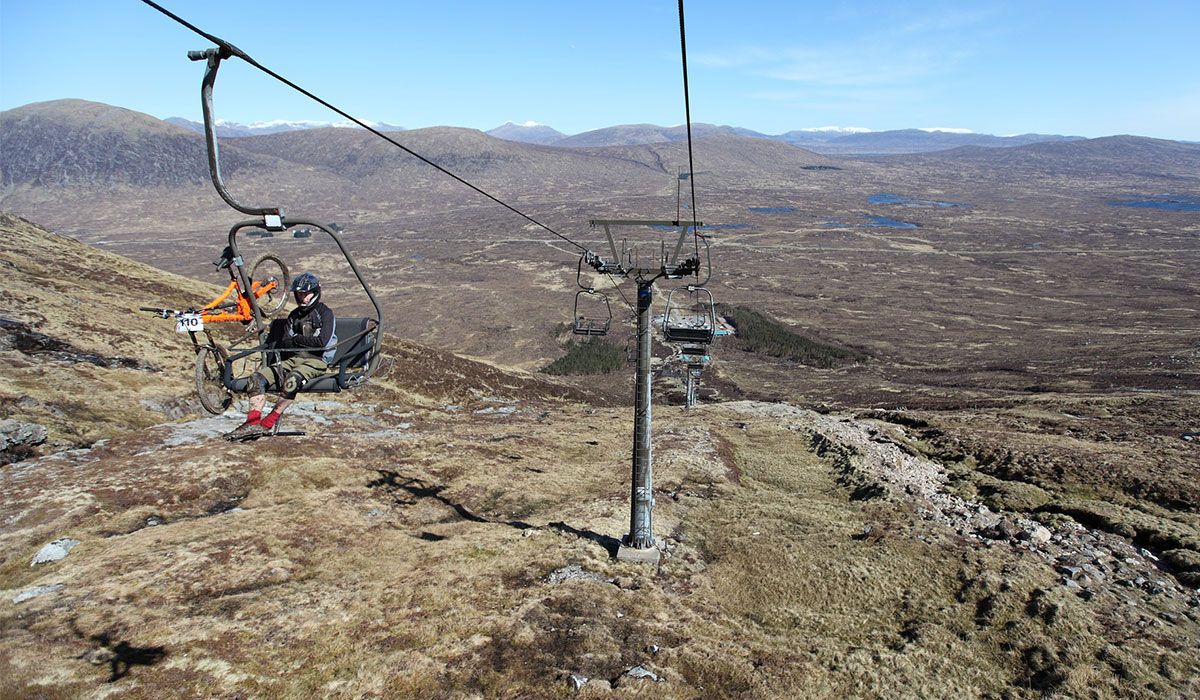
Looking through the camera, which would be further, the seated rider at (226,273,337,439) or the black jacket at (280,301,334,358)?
the black jacket at (280,301,334,358)

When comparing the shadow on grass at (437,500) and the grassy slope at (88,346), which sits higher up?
the grassy slope at (88,346)

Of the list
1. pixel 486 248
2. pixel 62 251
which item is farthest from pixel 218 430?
pixel 486 248

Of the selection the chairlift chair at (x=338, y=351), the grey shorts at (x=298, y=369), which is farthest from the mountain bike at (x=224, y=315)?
the grey shorts at (x=298, y=369)

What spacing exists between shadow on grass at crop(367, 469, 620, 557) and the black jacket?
21.4 feet

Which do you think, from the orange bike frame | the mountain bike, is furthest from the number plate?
the orange bike frame

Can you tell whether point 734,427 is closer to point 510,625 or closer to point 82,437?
point 510,625

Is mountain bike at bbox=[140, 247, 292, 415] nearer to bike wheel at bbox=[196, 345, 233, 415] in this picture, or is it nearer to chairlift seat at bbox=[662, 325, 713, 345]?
bike wheel at bbox=[196, 345, 233, 415]

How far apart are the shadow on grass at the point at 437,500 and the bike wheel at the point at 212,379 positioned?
6420 mm

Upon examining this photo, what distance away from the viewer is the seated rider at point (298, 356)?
12.2 metres

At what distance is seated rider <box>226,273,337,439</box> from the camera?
12195 millimetres

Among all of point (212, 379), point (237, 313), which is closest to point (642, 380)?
point (237, 313)

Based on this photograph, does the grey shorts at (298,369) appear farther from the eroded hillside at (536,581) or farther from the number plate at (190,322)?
the eroded hillside at (536,581)

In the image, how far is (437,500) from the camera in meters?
19.5

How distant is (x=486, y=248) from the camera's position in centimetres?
16312
